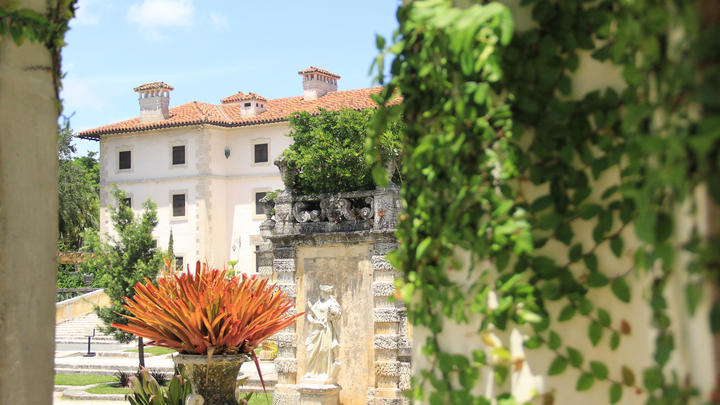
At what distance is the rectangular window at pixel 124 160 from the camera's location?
3941 cm

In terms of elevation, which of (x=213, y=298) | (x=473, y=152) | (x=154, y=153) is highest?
Answer: (x=154, y=153)

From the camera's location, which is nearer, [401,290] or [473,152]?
[473,152]

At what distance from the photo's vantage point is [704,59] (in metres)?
Answer: 1.57

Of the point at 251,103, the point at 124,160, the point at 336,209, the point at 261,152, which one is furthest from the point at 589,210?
the point at 124,160

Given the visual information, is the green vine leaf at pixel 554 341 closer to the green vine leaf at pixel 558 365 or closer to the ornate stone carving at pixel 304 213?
the green vine leaf at pixel 558 365

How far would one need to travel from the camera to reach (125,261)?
2047 centimetres

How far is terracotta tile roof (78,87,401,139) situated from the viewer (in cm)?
3697

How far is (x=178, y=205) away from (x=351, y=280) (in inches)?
1078

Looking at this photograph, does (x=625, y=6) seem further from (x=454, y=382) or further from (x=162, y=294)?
(x=162, y=294)

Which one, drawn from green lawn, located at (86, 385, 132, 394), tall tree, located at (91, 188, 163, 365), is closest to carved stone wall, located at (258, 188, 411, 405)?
green lawn, located at (86, 385, 132, 394)

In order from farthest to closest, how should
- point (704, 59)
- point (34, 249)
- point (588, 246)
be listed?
point (34, 249) < point (588, 246) < point (704, 59)

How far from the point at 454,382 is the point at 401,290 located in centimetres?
37

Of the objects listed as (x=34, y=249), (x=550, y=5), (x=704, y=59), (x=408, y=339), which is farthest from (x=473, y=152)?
(x=408, y=339)

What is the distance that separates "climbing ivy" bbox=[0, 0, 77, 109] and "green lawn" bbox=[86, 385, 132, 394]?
46.6 ft
